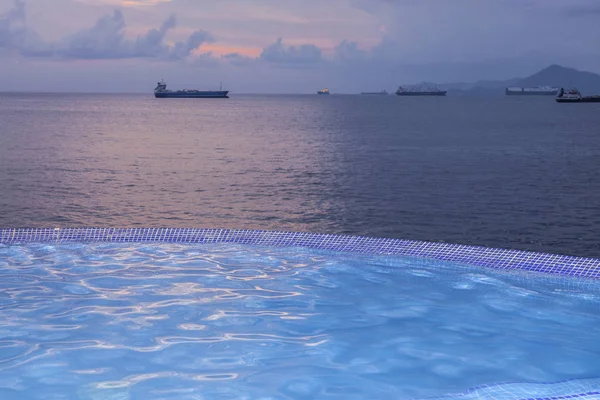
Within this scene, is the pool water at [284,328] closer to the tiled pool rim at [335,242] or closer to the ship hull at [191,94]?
the tiled pool rim at [335,242]

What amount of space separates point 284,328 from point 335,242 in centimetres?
337

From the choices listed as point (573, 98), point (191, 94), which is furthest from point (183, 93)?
point (573, 98)

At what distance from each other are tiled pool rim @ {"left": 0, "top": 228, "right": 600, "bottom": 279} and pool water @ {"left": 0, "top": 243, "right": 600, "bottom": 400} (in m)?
0.28

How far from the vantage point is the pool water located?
5430mm

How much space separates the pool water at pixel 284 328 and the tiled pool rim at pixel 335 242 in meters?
0.28

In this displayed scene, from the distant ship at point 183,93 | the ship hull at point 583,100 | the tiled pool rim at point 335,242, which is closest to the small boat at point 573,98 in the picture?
the ship hull at point 583,100

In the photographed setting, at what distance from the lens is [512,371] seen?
18.9 ft

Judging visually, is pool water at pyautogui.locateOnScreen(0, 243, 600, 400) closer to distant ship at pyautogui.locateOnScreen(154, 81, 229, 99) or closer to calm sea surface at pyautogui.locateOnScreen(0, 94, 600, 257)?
calm sea surface at pyautogui.locateOnScreen(0, 94, 600, 257)

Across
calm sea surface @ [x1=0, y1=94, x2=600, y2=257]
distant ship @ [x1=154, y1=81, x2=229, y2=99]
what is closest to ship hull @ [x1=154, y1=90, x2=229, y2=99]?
distant ship @ [x1=154, y1=81, x2=229, y2=99]

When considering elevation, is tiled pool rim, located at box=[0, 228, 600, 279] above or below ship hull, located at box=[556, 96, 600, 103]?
below

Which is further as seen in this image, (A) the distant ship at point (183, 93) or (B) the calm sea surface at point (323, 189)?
(A) the distant ship at point (183, 93)

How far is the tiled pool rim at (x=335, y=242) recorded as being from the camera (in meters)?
8.83

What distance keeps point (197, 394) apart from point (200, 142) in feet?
123

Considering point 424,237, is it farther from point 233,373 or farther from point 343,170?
point 343,170
